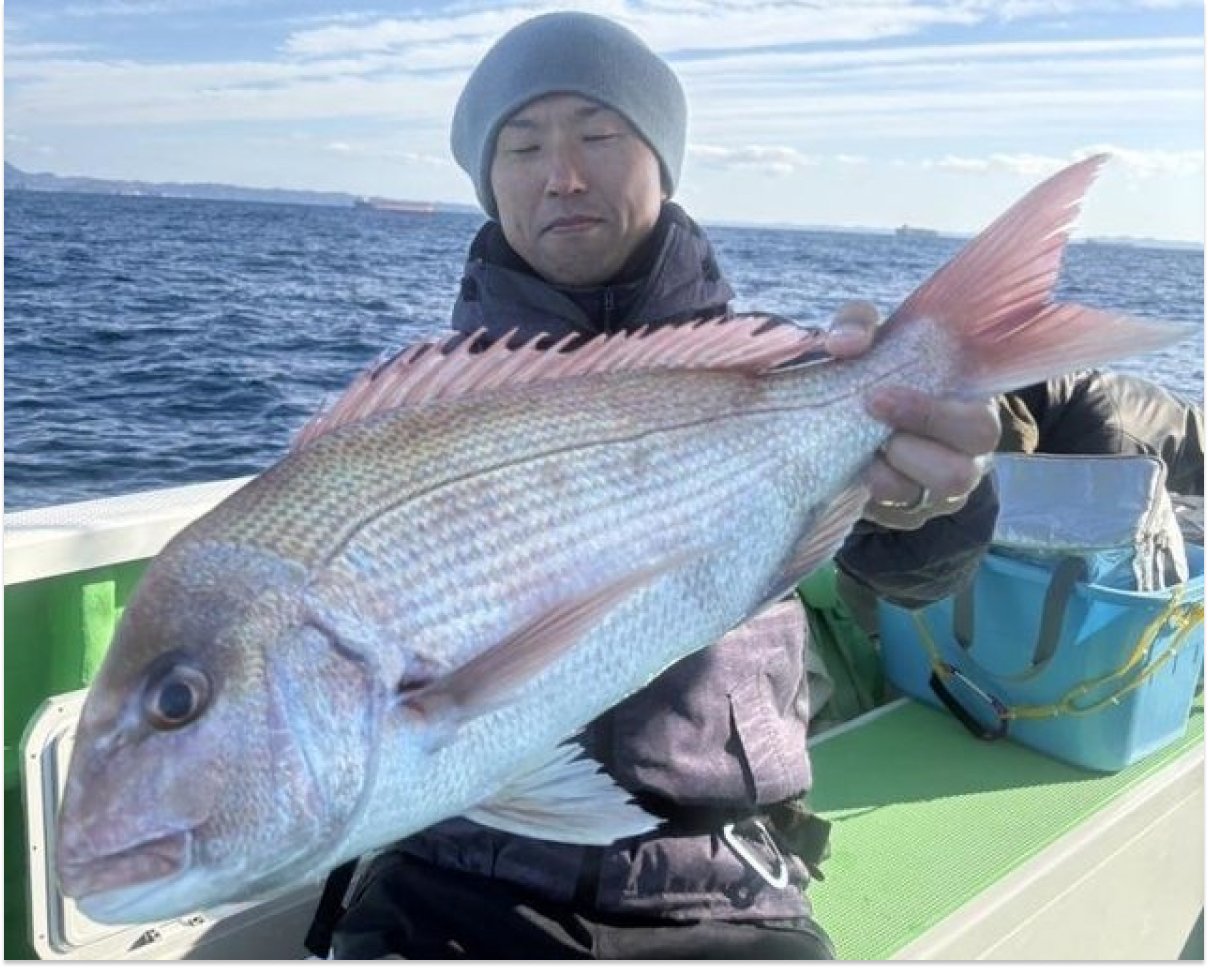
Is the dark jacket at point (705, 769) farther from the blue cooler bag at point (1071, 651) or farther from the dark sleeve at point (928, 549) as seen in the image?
the blue cooler bag at point (1071, 651)

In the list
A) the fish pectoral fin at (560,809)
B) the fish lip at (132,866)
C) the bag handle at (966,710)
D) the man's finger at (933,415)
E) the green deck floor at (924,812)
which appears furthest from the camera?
the bag handle at (966,710)

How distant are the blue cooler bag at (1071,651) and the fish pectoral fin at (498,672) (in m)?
2.03

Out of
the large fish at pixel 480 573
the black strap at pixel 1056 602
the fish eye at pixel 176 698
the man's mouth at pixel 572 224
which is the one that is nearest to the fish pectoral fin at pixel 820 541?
the large fish at pixel 480 573

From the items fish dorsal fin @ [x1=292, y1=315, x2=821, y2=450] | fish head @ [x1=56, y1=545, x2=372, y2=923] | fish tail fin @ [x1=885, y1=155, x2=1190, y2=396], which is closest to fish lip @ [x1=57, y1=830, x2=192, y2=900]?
fish head @ [x1=56, y1=545, x2=372, y2=923]

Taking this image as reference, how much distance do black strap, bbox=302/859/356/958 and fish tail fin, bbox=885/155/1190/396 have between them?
4.44ft

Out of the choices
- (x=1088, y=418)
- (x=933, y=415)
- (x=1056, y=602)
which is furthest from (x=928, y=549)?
(x=1088, y=418)

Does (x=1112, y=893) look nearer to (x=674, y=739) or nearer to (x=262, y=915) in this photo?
(x=674, y=739)

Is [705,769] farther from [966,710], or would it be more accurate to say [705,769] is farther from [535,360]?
[966,710]

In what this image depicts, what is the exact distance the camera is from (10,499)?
879 cm

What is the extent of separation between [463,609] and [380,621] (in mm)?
87

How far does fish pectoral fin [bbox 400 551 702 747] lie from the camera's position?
1176 millimetres

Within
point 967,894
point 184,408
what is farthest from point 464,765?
point 184,408

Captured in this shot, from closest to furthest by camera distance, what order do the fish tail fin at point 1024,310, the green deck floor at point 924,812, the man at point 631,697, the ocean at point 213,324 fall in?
1. the fish tail fin at point 1024,310
2. the man at point 631,697
3. the green deck floor at point 924,812
4. the ocean at point 213,324

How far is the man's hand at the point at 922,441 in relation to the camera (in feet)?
4.99
